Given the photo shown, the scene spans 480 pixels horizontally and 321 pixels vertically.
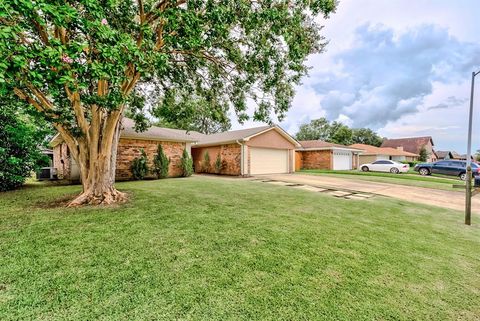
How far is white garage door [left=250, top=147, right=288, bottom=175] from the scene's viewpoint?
15.6 m

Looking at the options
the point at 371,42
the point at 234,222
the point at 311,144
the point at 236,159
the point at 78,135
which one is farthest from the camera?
the point at 311,144

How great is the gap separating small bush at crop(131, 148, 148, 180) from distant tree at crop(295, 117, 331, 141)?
40871 mm

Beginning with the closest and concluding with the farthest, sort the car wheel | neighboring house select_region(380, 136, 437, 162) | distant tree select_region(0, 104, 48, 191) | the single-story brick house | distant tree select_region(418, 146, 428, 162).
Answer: distant tree select_region(0, 104, 48, 191) → the single-story brick house → the car wheel → distant tree select_region(418, 146, 428, 162) → neighboring house select_region(380, 136, 437, 162)

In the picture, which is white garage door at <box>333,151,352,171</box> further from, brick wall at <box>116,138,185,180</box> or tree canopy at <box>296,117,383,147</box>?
tree canopy at <box>296,117,383,147</box>

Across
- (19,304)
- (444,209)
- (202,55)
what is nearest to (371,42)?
(444,209)

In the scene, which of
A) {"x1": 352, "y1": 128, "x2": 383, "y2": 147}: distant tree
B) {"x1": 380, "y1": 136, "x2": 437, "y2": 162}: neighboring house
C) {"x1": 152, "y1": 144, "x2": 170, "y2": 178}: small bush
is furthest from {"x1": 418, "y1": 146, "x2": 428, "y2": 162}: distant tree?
{"x1": 152, "y1": 144, "x2": 170, "y2": 178}: small bush

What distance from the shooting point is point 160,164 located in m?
12.5

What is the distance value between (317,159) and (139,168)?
1897 cm

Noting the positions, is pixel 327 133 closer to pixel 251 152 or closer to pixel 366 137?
pixel 366 137

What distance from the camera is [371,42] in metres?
10.3

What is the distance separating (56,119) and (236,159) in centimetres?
1103

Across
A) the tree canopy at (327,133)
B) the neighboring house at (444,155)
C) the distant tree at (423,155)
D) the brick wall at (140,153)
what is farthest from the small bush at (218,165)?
the neighboring house at (444,155)

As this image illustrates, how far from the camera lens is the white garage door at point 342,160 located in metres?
23.2

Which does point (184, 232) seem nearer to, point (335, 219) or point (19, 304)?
point (19, 304)
